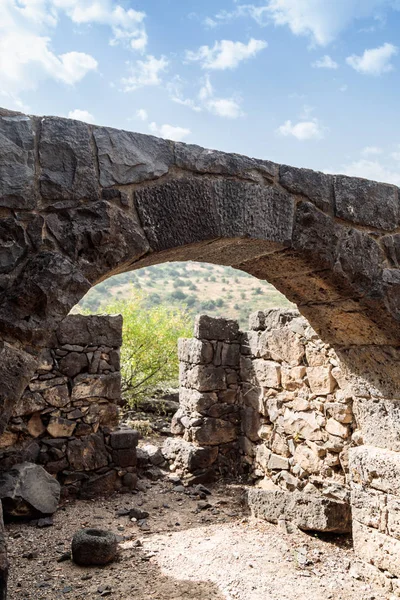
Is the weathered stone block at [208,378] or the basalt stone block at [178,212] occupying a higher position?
the basalt stone block at [178,212]

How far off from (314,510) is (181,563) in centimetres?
130

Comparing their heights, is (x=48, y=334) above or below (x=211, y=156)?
below

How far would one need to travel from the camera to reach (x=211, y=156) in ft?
8.54

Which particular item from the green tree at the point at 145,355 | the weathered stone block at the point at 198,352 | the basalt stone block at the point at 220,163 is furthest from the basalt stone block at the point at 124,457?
the basalt stone block at the point at 220,163

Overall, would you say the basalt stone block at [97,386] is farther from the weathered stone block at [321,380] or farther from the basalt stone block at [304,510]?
the weathered stone block at [321,380]

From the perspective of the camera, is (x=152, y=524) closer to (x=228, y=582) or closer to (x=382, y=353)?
(x=228, y=582)

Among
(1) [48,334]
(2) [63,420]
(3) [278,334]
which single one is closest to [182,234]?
(1) [48,334]

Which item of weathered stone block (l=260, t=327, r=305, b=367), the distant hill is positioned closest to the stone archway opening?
weathered stone block (l=260, t=327, r=305, b=367)

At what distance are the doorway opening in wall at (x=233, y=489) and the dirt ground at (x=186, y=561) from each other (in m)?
0.01

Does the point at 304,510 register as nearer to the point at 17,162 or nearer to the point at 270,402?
the point at 270,402

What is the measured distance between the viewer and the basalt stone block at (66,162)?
2.21 m

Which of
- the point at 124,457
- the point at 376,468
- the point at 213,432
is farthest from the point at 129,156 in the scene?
the point at 213,432

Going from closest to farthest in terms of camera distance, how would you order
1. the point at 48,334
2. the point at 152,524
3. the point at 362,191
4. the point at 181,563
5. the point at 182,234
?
the point at 48,334, the point at 182,234, the point at 362,191, the point at 181,563, the point at 152,524

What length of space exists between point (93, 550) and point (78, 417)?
2198mm
